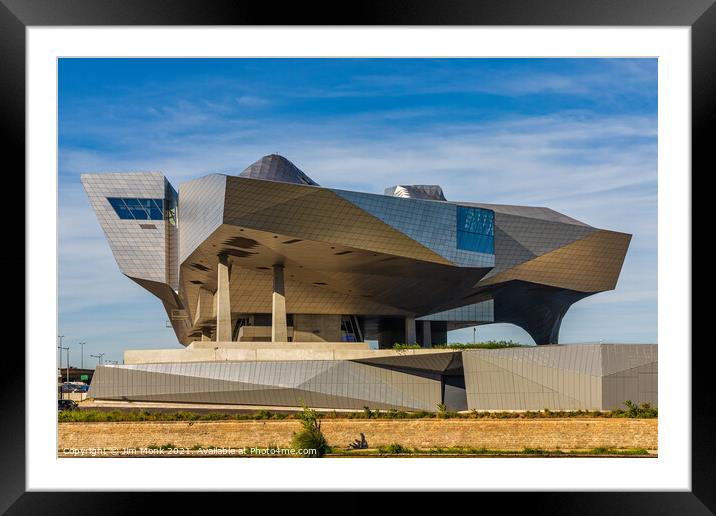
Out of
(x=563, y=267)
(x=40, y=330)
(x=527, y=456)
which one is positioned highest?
(x=563, y=267)


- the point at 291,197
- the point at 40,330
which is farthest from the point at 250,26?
the point at 291,197

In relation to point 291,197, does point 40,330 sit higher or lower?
lower

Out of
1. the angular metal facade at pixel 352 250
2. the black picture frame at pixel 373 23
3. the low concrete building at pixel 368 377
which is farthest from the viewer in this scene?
the angular metal facade at pixel 352 250

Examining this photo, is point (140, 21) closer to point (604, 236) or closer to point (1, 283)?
point (1, 283)

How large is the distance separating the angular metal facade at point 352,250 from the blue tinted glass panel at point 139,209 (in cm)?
23

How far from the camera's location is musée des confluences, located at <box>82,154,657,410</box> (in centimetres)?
3788

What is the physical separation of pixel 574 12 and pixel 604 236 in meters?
43.8

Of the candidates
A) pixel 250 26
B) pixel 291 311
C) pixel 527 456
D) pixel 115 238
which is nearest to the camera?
pixel 250 26

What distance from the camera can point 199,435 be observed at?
33250 mm

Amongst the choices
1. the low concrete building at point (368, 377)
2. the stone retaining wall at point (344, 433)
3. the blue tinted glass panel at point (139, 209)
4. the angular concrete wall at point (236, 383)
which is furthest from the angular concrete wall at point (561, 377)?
the blue tinted glass panel at point (139, 209)

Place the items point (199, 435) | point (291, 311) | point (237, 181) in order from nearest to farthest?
1. point (199, 435)
2. point (237, 181)
3. point (291, 311)

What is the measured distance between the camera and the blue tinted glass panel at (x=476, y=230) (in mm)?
46594

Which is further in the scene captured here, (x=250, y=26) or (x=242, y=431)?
(x=242, y=431)

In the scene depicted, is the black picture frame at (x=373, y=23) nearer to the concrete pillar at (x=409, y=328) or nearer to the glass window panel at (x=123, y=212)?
the glass window panel at (x=123, y=212)
